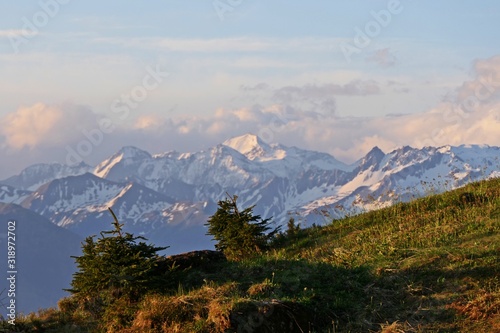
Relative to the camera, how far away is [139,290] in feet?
64.8

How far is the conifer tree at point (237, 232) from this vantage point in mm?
26172

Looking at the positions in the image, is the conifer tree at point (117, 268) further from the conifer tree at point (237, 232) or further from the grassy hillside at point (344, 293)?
the conifer tree at point (237, 232)

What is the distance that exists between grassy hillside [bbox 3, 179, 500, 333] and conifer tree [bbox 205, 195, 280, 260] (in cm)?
210

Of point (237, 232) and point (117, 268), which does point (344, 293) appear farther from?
point (237, 232)

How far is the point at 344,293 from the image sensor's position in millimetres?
18922

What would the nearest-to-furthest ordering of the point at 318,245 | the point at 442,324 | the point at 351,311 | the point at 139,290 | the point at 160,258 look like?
the point at 442,324
the point at 351,311
the point at 139,290
the point at 160,258
the point at 318,245

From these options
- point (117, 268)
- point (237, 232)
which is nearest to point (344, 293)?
point (117, 268)

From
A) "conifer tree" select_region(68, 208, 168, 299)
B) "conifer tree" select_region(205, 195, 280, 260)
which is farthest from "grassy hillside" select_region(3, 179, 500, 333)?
"conifer tree" select_region(205, 195, 280, 260)

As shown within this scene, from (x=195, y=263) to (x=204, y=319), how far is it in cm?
577

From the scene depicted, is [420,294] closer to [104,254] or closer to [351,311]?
[351,311]

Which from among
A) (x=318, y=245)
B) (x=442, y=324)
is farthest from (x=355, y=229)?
(x=442, y=324)

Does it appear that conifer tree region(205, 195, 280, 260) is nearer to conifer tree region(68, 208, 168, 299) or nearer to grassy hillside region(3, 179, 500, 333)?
grassy hillside region(3, 179, 500, 333)

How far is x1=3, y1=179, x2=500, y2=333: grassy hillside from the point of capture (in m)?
16.9

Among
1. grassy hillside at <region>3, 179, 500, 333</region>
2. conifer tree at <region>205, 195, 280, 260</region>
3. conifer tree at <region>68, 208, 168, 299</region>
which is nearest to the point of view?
grassy hillside at <region>3, 179, 500, 333</region>
